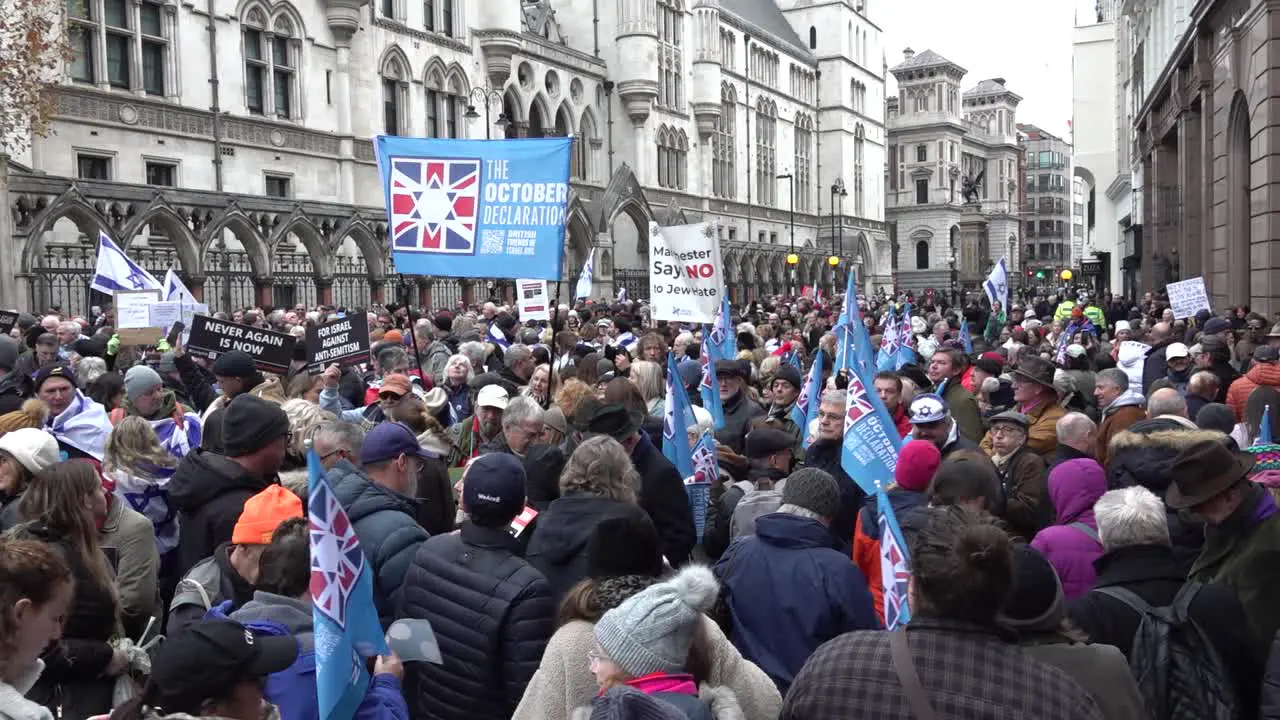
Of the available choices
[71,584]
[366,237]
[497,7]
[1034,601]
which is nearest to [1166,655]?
[1034,601]

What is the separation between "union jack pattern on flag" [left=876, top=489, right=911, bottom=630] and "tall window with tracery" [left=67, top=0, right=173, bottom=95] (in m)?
26.0

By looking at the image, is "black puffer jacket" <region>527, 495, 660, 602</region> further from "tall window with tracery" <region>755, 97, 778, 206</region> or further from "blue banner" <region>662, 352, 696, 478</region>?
"tall window with tracery" <region>755, 97, 778, 206</region>

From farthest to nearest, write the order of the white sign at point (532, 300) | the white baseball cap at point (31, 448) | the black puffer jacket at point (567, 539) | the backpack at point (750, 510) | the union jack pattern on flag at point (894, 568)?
1. the white sign at point (532, 300)
2. the backpack at point (750, 510)
3. the white baseball cap at point (31, 448)
4. the black puffer jacket at point (567, 539)
5. the union jack pattern on flag at point (894, 568)

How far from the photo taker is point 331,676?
10.4 feet

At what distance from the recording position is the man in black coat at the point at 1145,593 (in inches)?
148

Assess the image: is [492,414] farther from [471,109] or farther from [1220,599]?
[471,109]

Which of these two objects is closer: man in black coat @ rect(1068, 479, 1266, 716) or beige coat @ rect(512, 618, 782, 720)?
beige coat @ rect(512, 618, 782, 720)

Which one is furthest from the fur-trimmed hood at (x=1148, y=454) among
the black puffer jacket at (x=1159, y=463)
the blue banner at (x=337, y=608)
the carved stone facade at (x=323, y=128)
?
the carved stone facade at (x=323, y=128)

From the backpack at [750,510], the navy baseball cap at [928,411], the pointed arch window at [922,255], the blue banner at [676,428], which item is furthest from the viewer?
the pointed arch window at [922,255]

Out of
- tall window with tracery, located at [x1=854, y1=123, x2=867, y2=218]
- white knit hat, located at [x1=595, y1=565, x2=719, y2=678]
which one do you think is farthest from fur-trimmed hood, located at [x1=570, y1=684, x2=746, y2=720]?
tall window with tracery, located at [x1=854, y1=123, x2=867, y2=218]

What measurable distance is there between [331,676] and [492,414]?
4.41 metres

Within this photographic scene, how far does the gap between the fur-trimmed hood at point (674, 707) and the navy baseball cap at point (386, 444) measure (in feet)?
7.46

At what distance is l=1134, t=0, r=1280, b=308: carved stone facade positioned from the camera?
15742 millimetres

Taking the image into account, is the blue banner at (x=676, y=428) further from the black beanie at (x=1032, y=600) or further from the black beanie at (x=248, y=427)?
the black beanie at (x=1032, y=600)
